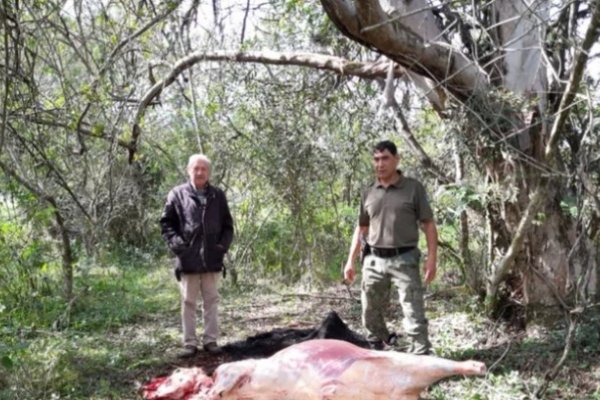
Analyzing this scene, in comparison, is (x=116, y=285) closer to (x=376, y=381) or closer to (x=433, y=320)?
(x=433, y=320)

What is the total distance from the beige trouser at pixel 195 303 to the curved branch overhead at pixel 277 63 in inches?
80.2

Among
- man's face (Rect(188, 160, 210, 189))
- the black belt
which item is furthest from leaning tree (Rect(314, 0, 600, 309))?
man's face (Rect(188, 160, 210, 189))

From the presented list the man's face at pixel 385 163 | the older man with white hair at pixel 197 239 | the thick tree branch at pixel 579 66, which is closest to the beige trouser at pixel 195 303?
the older man with white hair at pixel 197 239

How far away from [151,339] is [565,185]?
3.93m

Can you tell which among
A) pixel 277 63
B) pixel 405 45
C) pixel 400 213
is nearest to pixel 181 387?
pixel 400 213

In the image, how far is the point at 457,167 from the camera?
19.2 ft

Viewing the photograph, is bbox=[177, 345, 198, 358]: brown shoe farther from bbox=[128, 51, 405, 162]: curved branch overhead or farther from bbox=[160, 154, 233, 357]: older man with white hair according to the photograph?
bbox=[128, 51, 405, 162]: curved branch overhead

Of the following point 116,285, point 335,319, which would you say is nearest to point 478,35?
point 335,319

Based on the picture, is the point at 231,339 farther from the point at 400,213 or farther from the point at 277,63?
the point at 277,63

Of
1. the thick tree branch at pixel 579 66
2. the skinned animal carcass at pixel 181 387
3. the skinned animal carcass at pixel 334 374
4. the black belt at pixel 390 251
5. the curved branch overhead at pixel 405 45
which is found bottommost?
the skinned animal carcass at pixel 181 387

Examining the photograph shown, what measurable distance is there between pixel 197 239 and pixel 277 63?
6.90ft

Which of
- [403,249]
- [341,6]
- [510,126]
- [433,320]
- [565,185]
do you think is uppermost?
[341,6]

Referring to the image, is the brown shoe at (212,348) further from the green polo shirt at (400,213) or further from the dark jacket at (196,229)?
the green polo shirt at (400,213)

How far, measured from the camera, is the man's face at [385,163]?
4.68m
